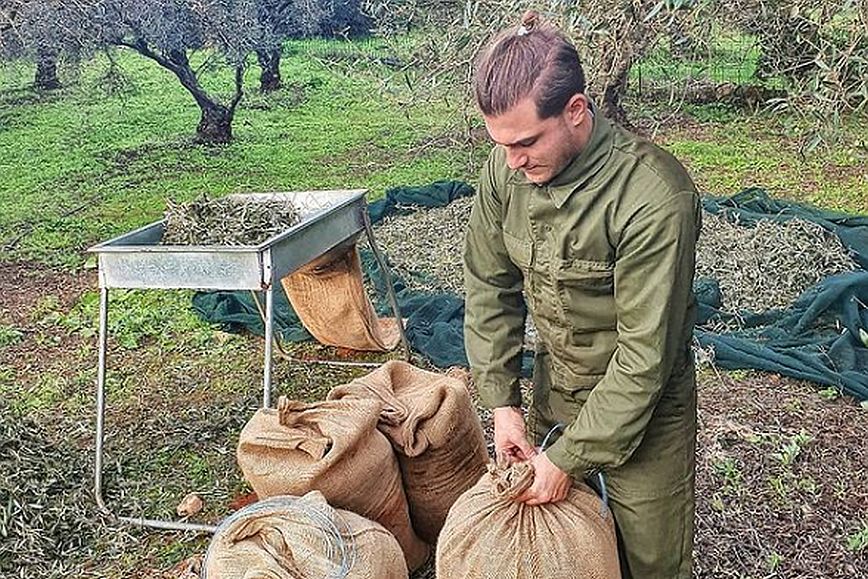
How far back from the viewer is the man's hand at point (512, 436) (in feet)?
7.83

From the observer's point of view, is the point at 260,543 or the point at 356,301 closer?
the point at 260,543

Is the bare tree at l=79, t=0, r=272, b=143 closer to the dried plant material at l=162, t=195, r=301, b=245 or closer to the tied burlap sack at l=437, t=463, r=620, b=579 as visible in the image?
the dried plant material at l=162, t=195, r=301, b=245

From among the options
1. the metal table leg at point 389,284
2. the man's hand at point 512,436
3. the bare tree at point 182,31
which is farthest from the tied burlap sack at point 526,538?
the bare tree at point 182,31

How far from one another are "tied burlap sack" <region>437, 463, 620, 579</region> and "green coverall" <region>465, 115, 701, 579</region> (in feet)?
0.36

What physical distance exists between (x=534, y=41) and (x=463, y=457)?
1.60 m

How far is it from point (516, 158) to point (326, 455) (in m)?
1.20

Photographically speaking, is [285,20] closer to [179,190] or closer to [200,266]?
[179,190]

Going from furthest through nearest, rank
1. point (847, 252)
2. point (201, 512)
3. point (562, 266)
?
point (847, 252) < point (201, 512) < point (562, 266)

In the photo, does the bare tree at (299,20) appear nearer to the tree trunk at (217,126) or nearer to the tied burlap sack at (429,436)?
the tree trunk at (217,126)

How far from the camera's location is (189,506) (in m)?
3.63

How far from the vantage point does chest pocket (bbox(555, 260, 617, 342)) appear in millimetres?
2074

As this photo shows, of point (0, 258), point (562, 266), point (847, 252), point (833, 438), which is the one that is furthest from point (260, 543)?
point (0, 258)

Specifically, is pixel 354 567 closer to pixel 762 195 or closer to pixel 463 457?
pixel 463 457

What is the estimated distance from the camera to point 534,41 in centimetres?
191
